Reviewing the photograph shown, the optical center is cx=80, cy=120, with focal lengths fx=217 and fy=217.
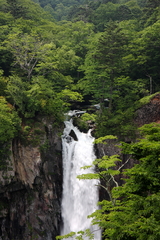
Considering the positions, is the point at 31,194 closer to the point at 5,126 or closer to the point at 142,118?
the point at 5,126

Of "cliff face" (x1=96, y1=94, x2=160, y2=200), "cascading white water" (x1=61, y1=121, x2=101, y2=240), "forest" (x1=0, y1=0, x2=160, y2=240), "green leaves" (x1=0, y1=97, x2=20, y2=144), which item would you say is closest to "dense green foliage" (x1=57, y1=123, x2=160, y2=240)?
"forest" (x1=0, y1=0, x2=160, y2=240)

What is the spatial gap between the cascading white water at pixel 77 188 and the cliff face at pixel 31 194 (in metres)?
0.73

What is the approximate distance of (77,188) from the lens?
21.3 m

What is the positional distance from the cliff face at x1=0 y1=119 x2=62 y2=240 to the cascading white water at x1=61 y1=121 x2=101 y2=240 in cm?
73

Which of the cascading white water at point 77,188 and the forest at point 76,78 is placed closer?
the cascading white water at point 77,188

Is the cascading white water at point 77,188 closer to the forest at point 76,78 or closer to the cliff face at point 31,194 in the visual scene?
the cliff face at point 31,194

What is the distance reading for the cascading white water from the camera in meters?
20.0

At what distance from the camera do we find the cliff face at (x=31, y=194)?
1880cm

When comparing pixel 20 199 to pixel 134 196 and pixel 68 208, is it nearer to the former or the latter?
pixel 68 208

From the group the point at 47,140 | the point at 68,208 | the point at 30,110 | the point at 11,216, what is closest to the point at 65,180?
the point at 68,208

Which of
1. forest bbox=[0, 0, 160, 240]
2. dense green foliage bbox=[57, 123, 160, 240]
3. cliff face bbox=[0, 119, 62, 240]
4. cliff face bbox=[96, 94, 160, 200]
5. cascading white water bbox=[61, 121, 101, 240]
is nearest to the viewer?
dense green foliage bbox=[57, 123, 160, 240]

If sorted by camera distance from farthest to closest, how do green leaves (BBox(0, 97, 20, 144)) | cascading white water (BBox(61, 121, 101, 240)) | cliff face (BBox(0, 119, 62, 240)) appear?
cascading white water (BBox(61, 121, 101, 240)) → cliff face (BBox(0, 119, 62, 240)) → green leaves (BBox(0, 97, 20, 144))

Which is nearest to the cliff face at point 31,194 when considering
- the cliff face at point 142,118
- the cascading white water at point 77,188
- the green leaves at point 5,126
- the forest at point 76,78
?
the cascading white water at point 77,188

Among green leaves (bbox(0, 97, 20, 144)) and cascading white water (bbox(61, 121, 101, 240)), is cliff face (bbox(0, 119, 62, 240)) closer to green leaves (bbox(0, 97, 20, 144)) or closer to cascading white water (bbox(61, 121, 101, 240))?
cascading white water (bbox(61, 121, 101, 240))
